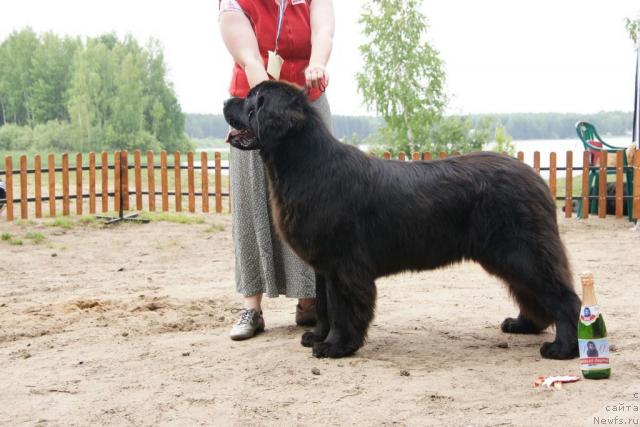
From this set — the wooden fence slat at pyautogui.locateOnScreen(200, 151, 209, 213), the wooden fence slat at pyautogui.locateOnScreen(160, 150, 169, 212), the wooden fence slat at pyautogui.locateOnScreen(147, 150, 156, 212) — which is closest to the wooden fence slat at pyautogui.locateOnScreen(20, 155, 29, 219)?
the wooden fence slat at pyautogui.locateOnScreen(147, 150, 156, 212)

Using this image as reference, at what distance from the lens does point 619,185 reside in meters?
11.5

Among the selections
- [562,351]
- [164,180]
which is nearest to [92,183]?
[164,180]

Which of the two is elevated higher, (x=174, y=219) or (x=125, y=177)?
(x=125, y=177)

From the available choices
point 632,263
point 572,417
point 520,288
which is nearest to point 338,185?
point 520,288

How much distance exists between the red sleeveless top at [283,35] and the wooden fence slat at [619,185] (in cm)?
859

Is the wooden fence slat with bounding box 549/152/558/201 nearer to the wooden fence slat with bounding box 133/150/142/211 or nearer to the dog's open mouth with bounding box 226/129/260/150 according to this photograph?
the wooden fence slat with bounding box 133/150/142/211

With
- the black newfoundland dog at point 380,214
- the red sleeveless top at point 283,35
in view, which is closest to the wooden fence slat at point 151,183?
the red sleeveless top at point 283,35

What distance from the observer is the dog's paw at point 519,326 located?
426 cm

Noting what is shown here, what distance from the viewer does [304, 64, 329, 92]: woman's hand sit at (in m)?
4.02

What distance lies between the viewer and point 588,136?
1219 centimetres

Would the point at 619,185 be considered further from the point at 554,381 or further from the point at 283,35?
the point at 554,381

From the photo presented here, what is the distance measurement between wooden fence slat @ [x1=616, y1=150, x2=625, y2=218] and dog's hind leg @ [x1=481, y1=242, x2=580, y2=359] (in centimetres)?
845

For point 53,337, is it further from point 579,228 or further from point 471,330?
point 579,228

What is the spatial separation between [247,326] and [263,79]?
1.49m
